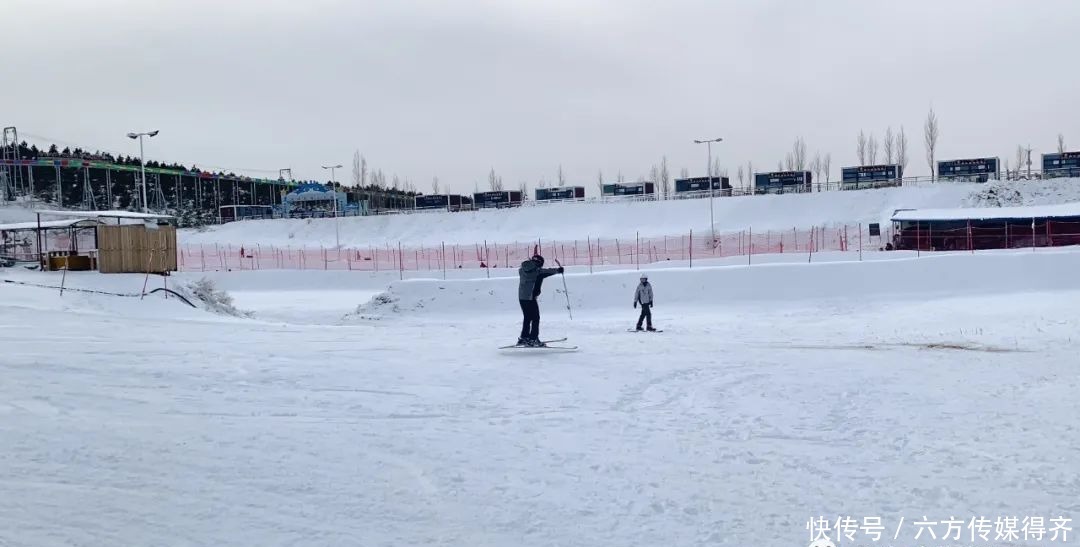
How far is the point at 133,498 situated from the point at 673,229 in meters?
66.2

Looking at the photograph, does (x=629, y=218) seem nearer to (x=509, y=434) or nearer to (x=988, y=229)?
Answer: (x=988, y=229)

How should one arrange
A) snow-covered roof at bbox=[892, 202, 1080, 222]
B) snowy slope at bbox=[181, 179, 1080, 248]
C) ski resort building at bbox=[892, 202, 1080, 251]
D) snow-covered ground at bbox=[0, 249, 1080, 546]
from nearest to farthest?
1. snow-covered ground at bbox=[0, 249, 1080, 546]
2. ski resort building at bbox=[892, 202, 1080, 251]
3. snow-covered roof at bbox=[892, 202, 1080, 222]
4. snowy slope at bbox=[181, 179, 1080, 248]

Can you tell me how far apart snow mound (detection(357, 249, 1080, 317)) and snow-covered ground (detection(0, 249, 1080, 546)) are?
11.4 metres

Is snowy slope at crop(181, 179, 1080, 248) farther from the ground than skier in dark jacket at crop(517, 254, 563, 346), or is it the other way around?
snowy slope at crop(181, 179, 1080, 248)

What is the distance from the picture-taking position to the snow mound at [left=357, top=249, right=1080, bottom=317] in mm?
31984

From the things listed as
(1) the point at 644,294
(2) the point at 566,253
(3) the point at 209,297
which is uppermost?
(2) the point at 566,253

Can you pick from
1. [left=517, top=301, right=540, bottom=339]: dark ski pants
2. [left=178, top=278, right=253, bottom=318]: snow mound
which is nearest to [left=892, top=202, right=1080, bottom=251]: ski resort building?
[left=517, top=301, right=540, bottom=339]: dark ski pants

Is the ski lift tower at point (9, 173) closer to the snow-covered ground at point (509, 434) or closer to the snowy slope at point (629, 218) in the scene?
the snowy slope at point (629, 218)

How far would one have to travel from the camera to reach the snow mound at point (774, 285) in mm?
31984

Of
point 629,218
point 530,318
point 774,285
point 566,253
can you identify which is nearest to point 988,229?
point 774,285

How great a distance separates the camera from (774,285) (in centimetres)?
3291

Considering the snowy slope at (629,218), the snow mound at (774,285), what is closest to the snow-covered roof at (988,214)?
the snowy slope at (629,218)

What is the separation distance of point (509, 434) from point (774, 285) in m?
25.1

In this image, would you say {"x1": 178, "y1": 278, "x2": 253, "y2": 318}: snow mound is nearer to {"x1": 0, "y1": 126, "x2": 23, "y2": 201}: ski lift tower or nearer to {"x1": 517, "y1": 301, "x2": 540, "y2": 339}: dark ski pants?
{"x1": 517, "y1": 301, "x2": 540, "y2": 339}: dark ski pants
